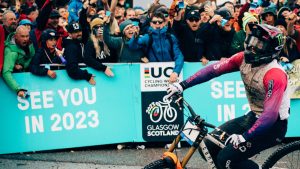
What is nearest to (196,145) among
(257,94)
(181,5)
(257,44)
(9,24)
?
(257,94)

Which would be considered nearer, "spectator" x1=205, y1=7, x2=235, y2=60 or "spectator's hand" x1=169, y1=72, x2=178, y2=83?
"spectator's hand" x1=169, y1=72, x2=178, y2=83

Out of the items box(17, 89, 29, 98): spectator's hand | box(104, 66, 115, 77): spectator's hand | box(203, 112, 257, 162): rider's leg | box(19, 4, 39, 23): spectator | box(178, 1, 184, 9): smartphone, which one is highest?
box(178, 1, 184, 9): smartphone

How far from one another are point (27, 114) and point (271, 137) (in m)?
4.12

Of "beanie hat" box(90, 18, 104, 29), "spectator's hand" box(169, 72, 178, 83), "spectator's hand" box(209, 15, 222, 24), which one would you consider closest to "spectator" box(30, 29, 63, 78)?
"beanie hat" box(90, 18, 104, 29)

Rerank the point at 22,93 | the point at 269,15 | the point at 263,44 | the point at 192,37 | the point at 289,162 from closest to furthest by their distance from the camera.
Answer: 1. the point at 263,44
2. the point at 289,162
3. the point at 22,93
4. the point at 192,37
5. the point at 269,15

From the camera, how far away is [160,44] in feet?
28.9

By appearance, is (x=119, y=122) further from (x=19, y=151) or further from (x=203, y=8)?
(x=203, y=8)

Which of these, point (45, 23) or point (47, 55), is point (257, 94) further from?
point (45, 23)

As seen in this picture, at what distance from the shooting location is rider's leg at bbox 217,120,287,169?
18.8ft

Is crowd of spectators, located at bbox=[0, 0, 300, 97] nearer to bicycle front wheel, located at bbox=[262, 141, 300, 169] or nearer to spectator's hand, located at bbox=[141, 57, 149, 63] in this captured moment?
spectator's hand, located at bbox=[141, 57, 149, 63]

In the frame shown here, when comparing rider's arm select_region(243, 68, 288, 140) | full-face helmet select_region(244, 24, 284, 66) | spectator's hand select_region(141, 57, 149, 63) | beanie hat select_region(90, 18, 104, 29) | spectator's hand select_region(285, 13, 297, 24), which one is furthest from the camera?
spectator's hand select_region(285, 13, 297, 24)

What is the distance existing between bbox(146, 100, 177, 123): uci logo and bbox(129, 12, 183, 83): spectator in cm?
46

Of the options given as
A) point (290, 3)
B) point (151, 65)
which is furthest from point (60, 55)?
point (290, 3)

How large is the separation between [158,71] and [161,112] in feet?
2.07
